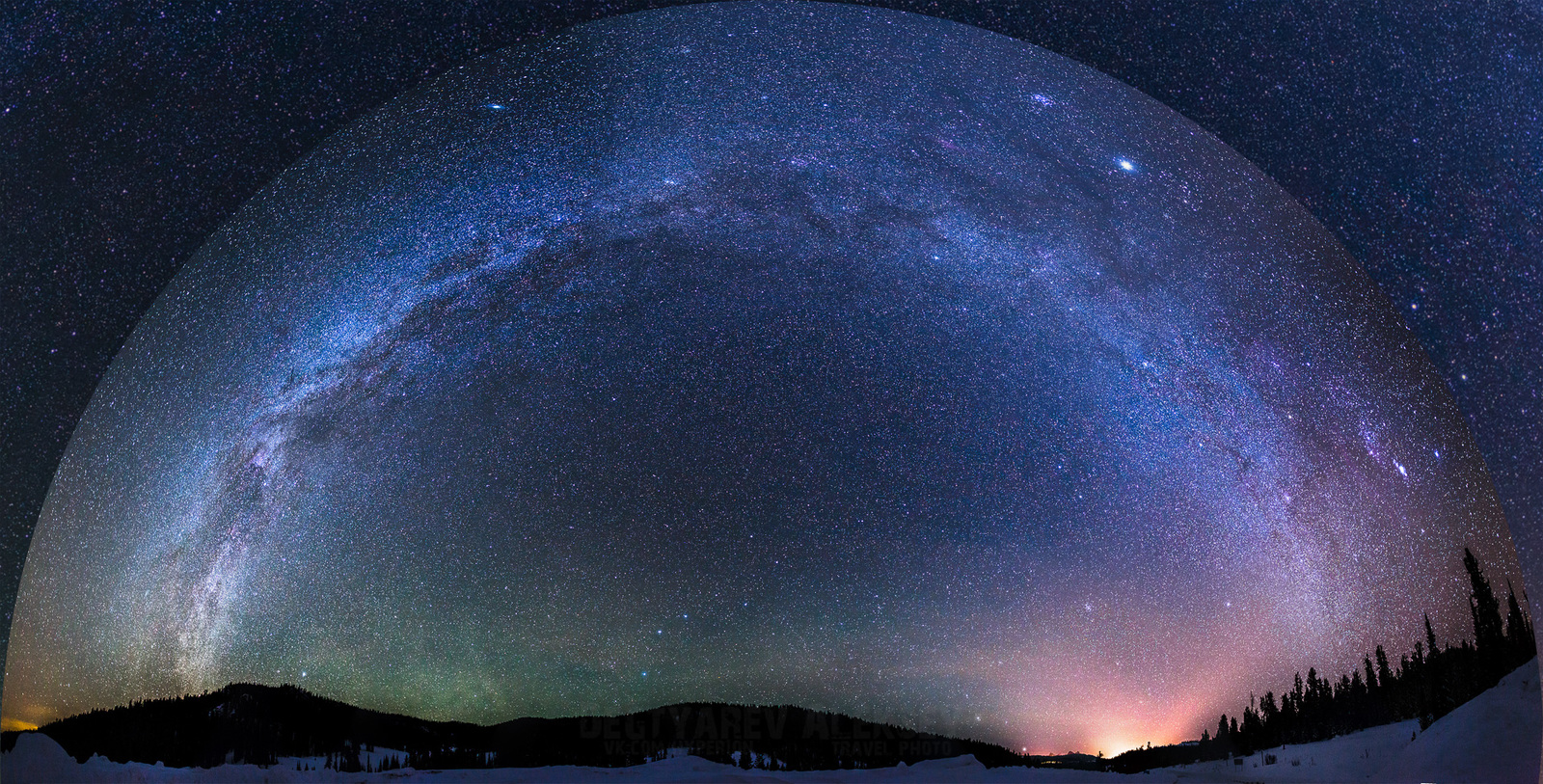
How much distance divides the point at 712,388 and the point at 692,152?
5834 millimetres

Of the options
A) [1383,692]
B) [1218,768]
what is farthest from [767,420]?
[1383,692]

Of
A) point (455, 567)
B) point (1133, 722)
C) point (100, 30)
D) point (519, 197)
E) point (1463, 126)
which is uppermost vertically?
point (519, 197)

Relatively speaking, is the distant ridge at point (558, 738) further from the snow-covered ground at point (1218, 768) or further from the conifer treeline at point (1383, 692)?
the conifer treeline at point (1383, 692)

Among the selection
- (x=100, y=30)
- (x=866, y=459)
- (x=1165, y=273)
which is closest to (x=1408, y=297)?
(x=1165, y=273)

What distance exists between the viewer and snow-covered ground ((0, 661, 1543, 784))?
787cm

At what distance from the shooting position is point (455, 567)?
50.5ft

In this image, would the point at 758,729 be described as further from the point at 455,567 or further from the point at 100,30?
the point at 100,30

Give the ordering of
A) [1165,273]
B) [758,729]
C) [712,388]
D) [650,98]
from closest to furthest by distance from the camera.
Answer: [650,98]
[1165,273]
[712,388]
[758,729]

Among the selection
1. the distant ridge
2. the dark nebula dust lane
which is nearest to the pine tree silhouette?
the dark nebula dust lane

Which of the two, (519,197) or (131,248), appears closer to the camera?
(131,248)

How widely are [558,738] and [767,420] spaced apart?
20.0ft

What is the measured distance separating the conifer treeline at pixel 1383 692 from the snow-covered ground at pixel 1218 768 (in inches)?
5.8

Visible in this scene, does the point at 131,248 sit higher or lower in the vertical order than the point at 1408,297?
higher

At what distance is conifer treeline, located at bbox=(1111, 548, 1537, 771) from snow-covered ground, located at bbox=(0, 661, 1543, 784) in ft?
A: 0.48
